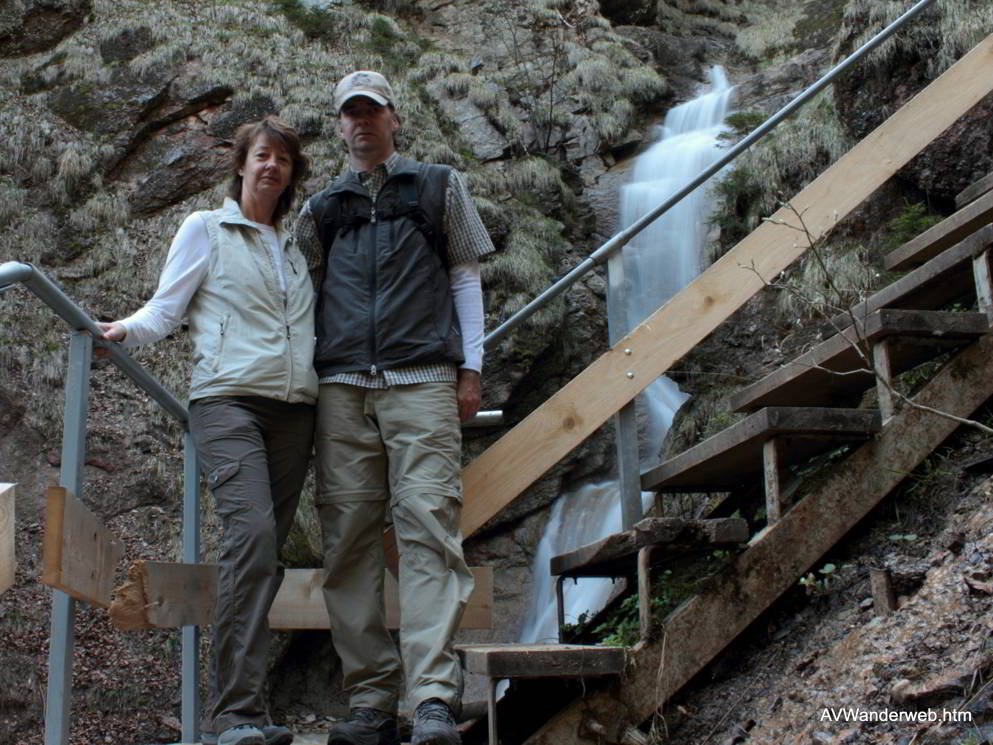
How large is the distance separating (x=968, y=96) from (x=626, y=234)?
1.76m

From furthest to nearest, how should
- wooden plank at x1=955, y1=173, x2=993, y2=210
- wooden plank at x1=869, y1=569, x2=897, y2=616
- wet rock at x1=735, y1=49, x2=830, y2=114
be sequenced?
wet rock at x1=735, y1=49, x2=830, y2=114
wooden plank at x1=955, y1=173, x2=993, y2=210
wooden plank at x1=869, y1=569, x2=897, y2=616

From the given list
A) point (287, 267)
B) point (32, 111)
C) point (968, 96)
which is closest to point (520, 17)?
point (32, 111)

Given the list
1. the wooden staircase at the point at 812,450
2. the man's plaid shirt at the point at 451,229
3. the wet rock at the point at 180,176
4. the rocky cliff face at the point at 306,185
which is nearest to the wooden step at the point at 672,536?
the wooden staircase at the point at 812,450

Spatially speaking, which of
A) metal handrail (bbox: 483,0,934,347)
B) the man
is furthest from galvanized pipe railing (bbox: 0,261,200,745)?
metal handrail (bbox: 483,0,934,347)

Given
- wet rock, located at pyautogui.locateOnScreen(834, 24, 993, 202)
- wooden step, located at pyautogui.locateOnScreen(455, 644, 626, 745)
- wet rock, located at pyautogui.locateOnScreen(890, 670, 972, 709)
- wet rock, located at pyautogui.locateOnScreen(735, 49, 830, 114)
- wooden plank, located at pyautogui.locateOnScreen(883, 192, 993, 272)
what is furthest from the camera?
wet rock, located at pyautogui.locateOnScreen(735, 49, 830, 114)

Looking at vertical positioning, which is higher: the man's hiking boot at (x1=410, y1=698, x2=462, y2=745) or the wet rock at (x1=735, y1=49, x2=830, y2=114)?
the wet rock at (x1=735, y1=49, x2=830, y2=114)

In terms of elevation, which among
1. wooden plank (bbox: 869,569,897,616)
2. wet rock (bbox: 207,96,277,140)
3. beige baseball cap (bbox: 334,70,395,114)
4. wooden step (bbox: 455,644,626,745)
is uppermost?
wet rock (bbox: 207,96,277,140)

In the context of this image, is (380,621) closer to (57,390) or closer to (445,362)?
(445,362)

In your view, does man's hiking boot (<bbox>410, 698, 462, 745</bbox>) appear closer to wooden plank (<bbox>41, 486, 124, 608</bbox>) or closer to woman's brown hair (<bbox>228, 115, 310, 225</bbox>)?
wooden plank (<bbox>41, 486, 124, 608</bbox>)

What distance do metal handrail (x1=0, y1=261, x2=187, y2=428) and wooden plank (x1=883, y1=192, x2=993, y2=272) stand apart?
3.13 m

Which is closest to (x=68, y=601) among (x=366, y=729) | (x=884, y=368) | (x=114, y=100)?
(x=366, y=729)

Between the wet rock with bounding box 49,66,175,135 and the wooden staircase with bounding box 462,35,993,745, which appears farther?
the wet rock with bounding box 49,66,175,135

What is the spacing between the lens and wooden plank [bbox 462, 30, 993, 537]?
3.81 meters

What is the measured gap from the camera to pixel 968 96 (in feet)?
14.4
